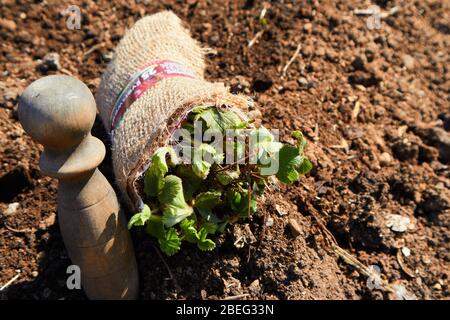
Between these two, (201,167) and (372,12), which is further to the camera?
(372,12)

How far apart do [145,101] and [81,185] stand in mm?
430

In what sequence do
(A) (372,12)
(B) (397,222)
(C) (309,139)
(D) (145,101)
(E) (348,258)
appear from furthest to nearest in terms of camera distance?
(A) (372,12), (C) (309,139), (B) (397,222), (E) (348,258), (D) (145,101)

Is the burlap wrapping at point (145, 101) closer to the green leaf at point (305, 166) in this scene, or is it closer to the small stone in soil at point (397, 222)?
the green leaf at point (305, 166)

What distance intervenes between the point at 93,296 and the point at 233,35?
1.46 metres

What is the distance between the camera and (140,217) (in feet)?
5.90

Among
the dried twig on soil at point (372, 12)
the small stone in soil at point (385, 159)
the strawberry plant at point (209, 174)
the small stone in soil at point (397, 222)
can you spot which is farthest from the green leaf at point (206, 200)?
Result: the dried twig on soil at point (372, 12)

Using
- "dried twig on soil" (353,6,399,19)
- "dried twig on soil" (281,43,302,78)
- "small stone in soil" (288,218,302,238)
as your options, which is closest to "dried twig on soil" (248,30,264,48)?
"dried twig on soil" (281,43,302,78)

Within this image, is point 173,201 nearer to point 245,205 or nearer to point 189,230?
point 189,230

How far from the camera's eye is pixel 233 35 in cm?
287

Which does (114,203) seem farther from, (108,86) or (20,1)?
(20,1)

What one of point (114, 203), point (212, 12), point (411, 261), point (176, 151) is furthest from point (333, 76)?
point (114, 203)

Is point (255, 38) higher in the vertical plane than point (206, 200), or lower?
higher

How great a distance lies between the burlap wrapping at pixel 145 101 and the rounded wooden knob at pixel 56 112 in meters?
0.29

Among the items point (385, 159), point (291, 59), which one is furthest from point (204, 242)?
point (291, 59)
